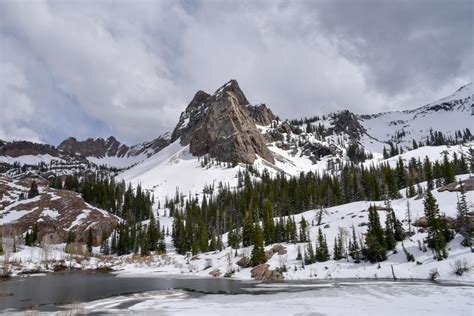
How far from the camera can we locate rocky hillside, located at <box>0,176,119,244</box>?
438ft

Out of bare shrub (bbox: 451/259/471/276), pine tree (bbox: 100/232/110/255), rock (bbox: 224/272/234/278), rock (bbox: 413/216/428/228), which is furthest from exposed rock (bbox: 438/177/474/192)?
pine tree (bbox: 100/232/110/255)

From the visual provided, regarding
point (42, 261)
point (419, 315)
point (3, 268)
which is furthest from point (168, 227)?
point (419, 315)

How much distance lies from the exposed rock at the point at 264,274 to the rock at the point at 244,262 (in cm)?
757

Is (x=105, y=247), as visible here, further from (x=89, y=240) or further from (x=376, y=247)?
(x=376, y=247)

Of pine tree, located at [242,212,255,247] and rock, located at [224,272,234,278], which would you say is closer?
rock, located at [224,272,234,278]

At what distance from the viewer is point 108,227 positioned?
145 m

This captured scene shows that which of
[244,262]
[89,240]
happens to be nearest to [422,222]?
[244,262]

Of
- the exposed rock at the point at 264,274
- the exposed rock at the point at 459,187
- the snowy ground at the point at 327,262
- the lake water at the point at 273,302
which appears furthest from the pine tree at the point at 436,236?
the exposed rock at the point at 264,274

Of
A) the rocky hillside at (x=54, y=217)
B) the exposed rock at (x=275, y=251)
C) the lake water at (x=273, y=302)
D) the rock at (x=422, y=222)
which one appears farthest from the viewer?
the rocky hillside at (x=54, y=217)

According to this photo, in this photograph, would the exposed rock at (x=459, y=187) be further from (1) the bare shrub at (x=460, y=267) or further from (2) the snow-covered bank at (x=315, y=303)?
(2) the snow-covered bank at (x=315, y=303)

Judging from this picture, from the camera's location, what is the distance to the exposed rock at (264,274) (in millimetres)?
65875

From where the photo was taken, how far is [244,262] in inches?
3159

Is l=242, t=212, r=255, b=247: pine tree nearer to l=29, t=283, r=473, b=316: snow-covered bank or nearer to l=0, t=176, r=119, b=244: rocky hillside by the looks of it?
l=29, t=283, r=473, b=316: snow-covered bank

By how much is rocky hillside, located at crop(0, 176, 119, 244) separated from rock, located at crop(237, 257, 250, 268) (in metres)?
81.9
